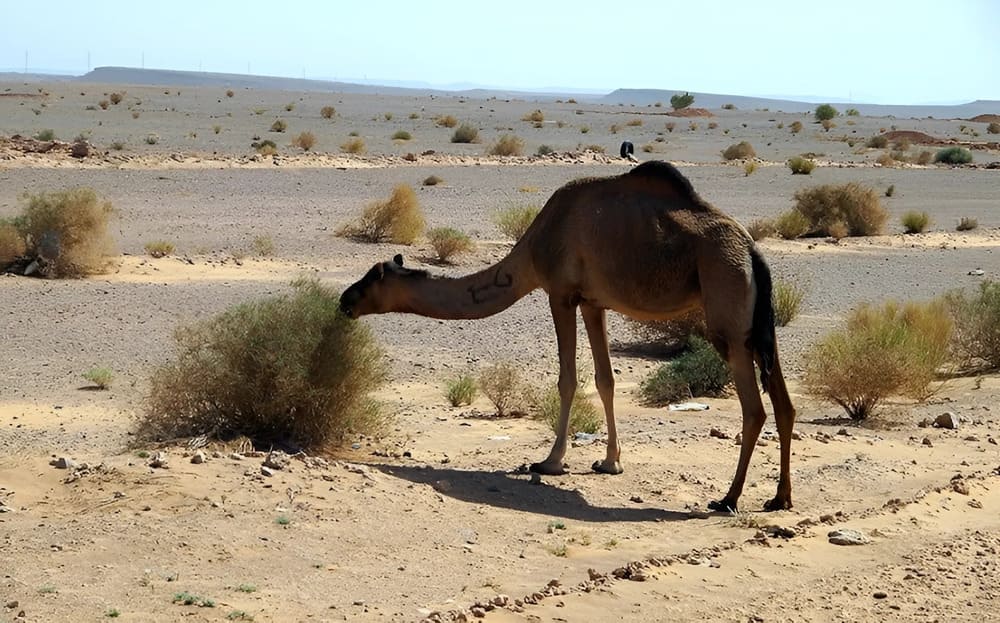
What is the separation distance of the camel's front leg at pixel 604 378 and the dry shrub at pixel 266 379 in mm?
1983

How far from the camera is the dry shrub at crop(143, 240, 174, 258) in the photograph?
86.3 ft

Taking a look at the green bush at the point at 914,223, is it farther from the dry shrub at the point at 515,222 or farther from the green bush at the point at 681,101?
the green bush at the point at 681,101

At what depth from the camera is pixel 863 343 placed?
15172mm

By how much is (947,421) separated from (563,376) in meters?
4.83

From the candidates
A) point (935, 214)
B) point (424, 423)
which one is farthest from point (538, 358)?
point (935, 214)

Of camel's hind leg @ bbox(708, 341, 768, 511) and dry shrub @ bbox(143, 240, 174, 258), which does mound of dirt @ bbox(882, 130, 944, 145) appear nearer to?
dry shrub @ bbox(143, 240, 174, 258)

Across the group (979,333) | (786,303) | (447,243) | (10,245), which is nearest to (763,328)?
(979,333)

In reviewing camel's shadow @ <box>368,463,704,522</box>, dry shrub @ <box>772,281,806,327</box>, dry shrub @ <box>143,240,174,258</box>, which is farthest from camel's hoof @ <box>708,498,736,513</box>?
dry shrub @ <box>143,240,174,258</box>

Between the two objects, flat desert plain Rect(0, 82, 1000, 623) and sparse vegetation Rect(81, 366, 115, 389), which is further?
sparse vegetation Rect(81, 366, 115, 389)

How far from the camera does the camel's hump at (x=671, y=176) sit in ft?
36.8

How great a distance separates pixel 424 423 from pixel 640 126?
7602 cm

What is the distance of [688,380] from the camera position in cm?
1608

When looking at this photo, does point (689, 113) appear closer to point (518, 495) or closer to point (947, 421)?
point (947, 421)

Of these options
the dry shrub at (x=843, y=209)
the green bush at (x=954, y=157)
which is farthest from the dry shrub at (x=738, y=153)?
the dry shrub at (x=843, y=209)
